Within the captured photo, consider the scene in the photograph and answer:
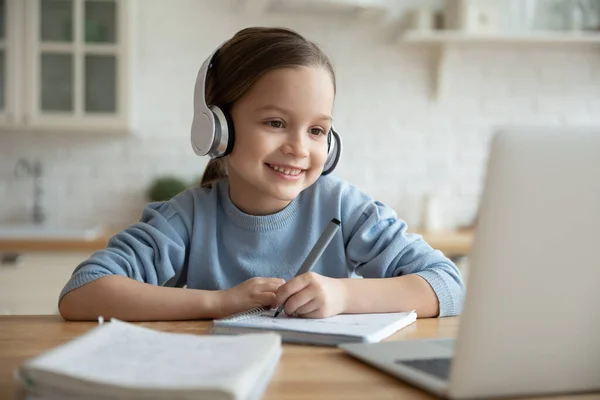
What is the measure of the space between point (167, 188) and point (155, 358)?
2.99m

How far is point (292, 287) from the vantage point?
121 cm

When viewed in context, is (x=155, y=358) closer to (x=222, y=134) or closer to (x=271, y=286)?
(x=271, y=286)

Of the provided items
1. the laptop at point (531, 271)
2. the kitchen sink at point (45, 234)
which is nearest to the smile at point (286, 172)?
the laptop at point (531, 271)

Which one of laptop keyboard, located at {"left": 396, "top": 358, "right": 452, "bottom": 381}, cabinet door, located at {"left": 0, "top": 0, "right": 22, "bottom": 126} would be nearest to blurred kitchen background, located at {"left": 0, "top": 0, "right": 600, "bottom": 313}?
cabinet door, located at {"left": 0, "top": 0, "right": 22, "bottom": 126}

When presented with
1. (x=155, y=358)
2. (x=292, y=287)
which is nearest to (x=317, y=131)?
(x=292, y=287)

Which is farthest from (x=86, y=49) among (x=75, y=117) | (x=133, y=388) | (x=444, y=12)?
(x=133, y=388)

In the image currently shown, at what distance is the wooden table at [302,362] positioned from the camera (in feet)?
2.63

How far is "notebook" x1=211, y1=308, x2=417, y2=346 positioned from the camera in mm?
1065

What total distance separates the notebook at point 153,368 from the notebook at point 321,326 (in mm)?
170

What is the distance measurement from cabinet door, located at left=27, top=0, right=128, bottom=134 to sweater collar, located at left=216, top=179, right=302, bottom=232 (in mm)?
2086

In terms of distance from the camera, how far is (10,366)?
926 millimetres

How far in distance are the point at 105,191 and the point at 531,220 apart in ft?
11.0

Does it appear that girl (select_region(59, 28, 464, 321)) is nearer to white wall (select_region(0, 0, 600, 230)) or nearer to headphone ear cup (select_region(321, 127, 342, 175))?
headphone ear cup (select_region(321, 127, 342, 175))

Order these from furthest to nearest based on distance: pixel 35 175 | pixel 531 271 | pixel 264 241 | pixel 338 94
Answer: pixel 338 94 < pixel 35 175 < pixel 264 241 < pixel 531 271
